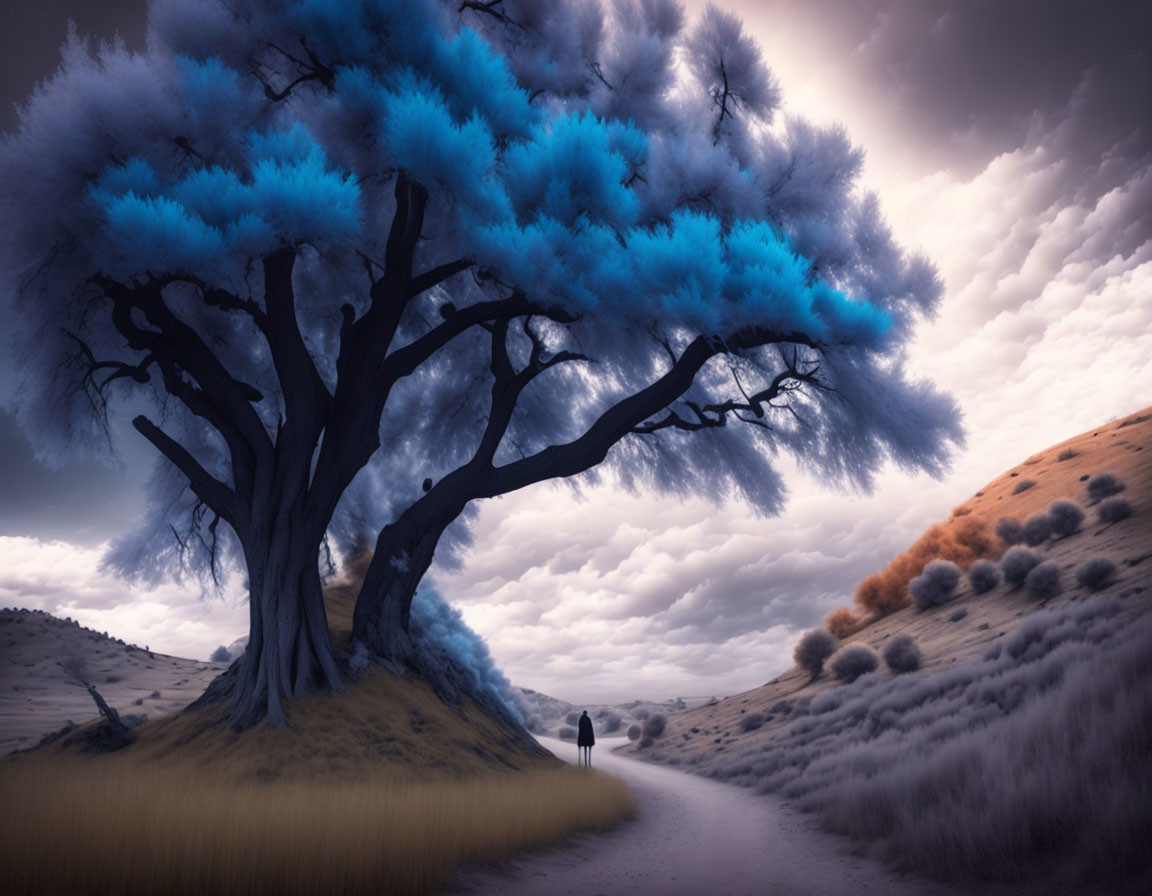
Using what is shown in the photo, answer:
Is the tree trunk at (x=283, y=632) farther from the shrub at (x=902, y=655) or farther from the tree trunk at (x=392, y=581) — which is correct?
the shrub at (x=902, y=655)

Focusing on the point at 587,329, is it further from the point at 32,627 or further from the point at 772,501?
the point at 32,627

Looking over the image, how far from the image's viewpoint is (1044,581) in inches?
602

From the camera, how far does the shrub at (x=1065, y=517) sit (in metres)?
18.3

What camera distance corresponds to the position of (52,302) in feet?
33.8

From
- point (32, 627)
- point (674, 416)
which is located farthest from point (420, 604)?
point (32, 627)

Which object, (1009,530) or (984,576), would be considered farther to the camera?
(1009,530)

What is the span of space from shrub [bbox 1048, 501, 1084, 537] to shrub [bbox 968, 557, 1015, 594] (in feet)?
7.08

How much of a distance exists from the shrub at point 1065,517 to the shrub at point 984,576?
2.16 meters

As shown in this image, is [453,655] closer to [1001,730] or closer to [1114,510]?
[1001,730]

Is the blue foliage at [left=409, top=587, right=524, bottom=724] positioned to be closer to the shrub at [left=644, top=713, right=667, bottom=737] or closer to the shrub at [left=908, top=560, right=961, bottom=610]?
the shrub at [left=644, top=713, right=667, bottom=737]

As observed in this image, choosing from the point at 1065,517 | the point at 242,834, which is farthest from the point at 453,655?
the point at 1065,517

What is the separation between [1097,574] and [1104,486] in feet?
23.1

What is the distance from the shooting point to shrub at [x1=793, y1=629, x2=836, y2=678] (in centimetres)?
2038

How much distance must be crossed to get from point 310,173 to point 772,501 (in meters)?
10.5
